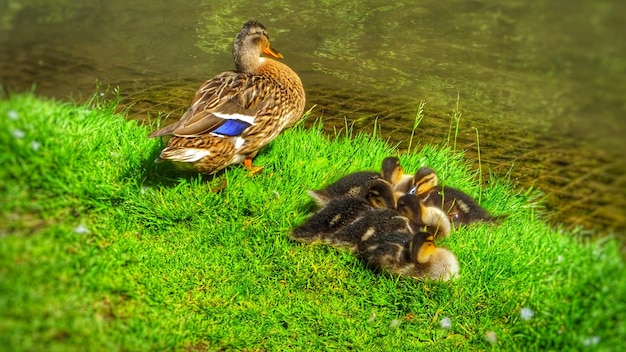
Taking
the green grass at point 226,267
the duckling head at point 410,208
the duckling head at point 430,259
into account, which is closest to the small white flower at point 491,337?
the green grass at point 226,267

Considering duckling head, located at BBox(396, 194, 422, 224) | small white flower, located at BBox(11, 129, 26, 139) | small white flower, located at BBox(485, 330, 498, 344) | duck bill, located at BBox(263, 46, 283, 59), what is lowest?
small white flower, located at BBox(485, 330, 498, 344)

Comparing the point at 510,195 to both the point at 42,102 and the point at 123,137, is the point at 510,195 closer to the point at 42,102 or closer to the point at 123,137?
the point at 123,137

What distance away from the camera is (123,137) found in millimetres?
4625

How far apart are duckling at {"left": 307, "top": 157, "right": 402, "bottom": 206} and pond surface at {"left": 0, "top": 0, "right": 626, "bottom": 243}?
1.02 metres

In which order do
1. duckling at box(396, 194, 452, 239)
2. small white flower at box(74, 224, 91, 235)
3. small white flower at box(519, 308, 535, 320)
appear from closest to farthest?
small white flower at box(74, 224, 91, 235) → small white flower at box(519, 308, 535, 320) → duckling at box(396, 194, 452, 239)

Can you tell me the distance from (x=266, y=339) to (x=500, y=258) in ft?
5.06

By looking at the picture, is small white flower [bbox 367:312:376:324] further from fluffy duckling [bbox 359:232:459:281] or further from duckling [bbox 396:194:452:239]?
duckling [bbox 396:194:452:239]

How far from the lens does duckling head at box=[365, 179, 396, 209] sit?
173 inches

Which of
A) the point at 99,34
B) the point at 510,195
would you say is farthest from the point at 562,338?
the point at 99,34

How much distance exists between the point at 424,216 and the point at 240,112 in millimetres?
1415

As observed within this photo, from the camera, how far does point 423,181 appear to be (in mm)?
4680

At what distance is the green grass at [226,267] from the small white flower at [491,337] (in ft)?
0.10

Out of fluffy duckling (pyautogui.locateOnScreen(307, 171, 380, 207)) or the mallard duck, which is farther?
fluffy duckling (pyautogui.locateOnScreen(307, 171, 380, 207))

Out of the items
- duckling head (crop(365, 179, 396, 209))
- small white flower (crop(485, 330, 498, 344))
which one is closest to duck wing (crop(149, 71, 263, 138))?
duckling head (crop(365, 179, 396, 209))
